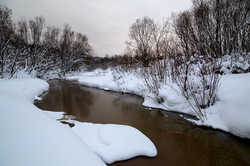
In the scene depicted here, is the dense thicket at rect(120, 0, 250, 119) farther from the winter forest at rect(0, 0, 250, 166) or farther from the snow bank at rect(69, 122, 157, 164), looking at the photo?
the snow bank at rect(69, 122, 157, 164)

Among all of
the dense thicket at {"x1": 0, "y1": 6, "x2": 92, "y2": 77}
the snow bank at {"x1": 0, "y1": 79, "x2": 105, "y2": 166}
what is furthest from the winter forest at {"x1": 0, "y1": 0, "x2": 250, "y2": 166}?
the dense thicket at {"x1": 0, "y1": 6, "x2": 92, "y2": 77}

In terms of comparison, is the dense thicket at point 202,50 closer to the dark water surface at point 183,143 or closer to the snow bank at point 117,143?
the dark water surface at point 183,143

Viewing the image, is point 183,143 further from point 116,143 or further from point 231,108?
point 116,143

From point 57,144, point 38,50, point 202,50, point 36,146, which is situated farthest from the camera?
point 38,50

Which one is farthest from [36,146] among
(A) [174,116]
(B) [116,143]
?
(A) [174,116]

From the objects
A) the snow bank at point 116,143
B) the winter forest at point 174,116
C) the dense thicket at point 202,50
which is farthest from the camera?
the dense thicket at point 202,50

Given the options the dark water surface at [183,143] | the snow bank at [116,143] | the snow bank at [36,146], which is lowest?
the dark water surface at [183,143]

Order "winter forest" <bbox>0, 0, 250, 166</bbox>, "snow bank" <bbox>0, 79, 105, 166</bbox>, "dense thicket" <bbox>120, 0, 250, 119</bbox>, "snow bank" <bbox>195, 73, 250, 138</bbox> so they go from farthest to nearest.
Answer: "dense thicket" <bbox>120, 0, 250, 119</bbox> < "snow bank" <bbox>195, 73, 250, 138</bbox> < "winter forest" <bbox>0, 0, 250, 166</bbox> < "snow bank" <bbox>0, 79, 105, 166</bbox>

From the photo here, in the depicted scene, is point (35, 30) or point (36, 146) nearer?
point (36, 146)

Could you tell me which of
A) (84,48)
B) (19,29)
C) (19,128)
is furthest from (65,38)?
(19,128)

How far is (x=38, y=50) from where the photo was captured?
19.2 metres

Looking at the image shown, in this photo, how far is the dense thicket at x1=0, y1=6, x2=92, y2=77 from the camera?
11.6 metres

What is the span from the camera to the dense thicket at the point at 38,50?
11599 millimetres

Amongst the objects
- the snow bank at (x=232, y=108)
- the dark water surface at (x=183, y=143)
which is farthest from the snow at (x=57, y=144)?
the snow bank at (x=232, y=108)
